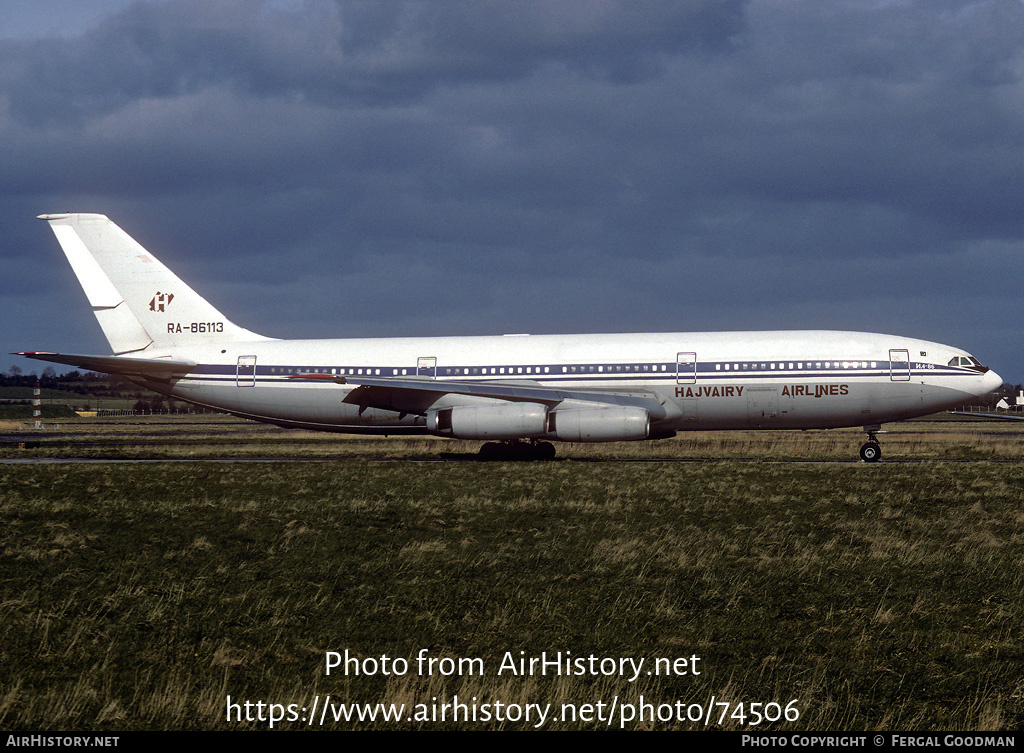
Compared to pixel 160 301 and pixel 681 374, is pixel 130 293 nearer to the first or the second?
pixel 160 301

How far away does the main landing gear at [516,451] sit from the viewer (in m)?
35.4

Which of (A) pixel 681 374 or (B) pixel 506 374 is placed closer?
(A) pixel 681 374

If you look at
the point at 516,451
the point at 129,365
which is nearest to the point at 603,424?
the point at 516,451

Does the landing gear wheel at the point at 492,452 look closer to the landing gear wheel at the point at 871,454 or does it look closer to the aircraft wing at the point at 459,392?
the aircraft wing at the point at 459,392

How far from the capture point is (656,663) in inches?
347

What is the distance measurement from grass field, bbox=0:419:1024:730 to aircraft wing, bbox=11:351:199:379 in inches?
498

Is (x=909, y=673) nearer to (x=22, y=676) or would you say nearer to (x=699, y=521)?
(x=22, y=676)

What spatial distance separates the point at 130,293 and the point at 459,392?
48.7 ft

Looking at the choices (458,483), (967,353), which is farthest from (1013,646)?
(967,353)

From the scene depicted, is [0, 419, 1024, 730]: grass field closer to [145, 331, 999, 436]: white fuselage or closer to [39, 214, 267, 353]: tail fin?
[145, 331, 999, 436]: white fuselage

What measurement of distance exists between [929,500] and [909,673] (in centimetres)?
1359

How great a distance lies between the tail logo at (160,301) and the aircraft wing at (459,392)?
714 centimetres

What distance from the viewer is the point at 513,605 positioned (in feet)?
36.2

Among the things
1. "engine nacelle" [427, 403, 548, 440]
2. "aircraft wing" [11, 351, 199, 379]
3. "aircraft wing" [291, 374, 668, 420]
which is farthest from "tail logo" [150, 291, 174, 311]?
"engine nacelle" [427, 403, 548, 440]
